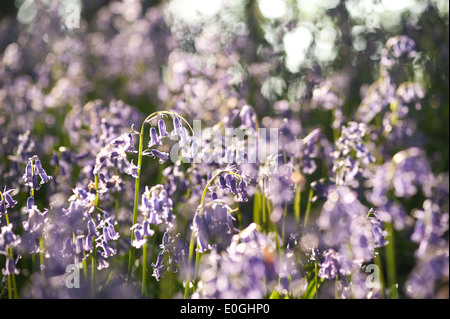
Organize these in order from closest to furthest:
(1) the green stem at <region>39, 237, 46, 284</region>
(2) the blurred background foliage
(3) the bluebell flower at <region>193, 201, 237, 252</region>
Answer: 1. (3) the bluebell flower at <region>193, 201, 237, 252</region>
2. (1) the green stem at <region>39, 237, 46, 284</region>
3. (2) the blurred background foliage

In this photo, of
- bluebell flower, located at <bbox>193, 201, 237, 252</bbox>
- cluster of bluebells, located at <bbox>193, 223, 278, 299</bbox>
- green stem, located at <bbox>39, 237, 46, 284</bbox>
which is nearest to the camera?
cluster of bluebells, located at <bbox>193, 223, 278, 299</bbox>

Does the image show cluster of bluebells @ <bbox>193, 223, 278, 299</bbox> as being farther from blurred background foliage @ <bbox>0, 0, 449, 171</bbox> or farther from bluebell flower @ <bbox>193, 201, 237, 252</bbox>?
blurred background foliage @ <bbox>0, 0, 449, 171</bbox>

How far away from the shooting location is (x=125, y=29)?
7340mm

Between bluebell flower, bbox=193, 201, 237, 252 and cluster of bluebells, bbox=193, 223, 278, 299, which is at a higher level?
bluebell flower, bbox=193, 201, 237, 252

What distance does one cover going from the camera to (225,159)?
256 centimetres

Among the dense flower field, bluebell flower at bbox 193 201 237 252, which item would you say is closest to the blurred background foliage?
the dense flower field

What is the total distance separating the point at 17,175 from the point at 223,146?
146 centimetres

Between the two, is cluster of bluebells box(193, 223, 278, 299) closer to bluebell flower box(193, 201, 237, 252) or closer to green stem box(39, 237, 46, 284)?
bluebell flower box(193, 201, 237, 252)

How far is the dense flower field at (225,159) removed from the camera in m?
2.11

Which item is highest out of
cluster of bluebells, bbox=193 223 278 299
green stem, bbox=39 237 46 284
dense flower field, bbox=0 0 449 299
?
Result: dense flower field, bbox=0 0 449 299

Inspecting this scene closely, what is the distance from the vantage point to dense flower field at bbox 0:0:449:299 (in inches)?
83.1

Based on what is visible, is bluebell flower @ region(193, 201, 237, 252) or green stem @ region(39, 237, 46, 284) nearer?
bluebell flower @ region(193, 201, 237, 252)
